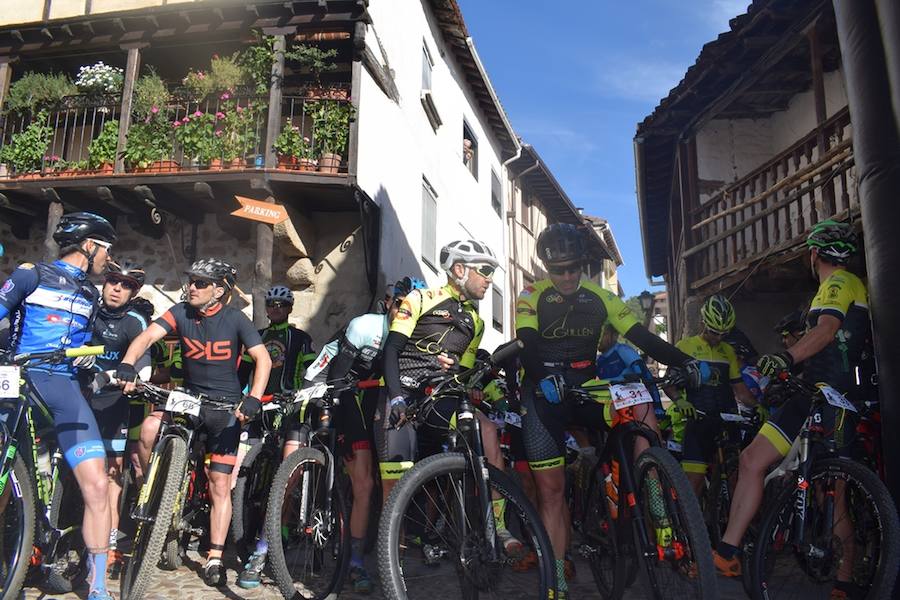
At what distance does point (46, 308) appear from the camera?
3818 mm

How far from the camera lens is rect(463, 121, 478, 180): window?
1623 centimetres

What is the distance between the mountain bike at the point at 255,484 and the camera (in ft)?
14.6

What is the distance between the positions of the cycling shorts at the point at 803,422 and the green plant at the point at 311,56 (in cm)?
832

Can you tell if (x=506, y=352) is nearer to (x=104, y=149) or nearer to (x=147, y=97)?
(x=104, y=149)

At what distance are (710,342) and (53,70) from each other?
11.6 meters

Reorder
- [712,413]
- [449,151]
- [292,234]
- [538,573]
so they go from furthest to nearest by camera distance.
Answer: [449,151] < [292,234] < [712,413] < [538,573]

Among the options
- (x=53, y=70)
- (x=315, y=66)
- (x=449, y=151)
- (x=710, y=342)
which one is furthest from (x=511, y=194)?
(x=710, y=342)

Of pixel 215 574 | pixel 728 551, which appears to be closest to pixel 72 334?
pixel 215 574

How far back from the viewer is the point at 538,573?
3.00 meters

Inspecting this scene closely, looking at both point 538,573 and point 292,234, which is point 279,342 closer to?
point 538,573

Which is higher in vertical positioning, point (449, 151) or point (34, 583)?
point (449, 151)

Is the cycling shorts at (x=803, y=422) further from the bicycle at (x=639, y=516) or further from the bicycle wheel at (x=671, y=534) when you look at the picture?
the bicycle wheel at (x=671, y=534)

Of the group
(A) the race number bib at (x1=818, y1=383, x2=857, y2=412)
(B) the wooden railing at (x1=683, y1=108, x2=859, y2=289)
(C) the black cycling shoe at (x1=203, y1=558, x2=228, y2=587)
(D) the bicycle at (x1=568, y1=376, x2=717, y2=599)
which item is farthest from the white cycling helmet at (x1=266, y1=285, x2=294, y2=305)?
(B) the wooden railing at (x1=683, y1=108, x2=859, y2=289)

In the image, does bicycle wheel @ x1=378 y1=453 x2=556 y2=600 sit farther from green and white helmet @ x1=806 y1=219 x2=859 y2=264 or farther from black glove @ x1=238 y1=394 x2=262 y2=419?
green and white helmet @ x1=806 y1=219 x2=859 y2=264
